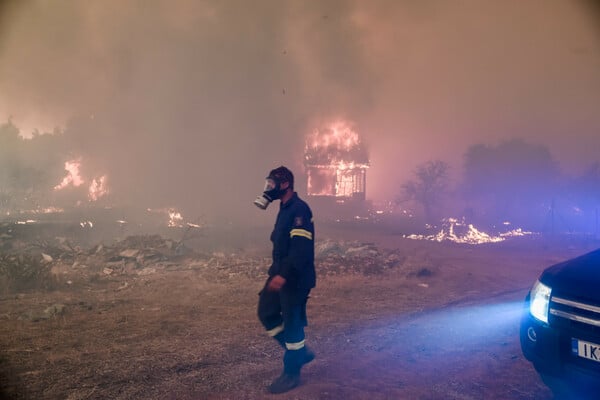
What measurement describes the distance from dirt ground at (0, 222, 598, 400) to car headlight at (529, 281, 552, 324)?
3.26 ft

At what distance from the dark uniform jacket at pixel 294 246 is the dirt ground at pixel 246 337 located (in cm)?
117

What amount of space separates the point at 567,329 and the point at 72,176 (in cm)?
6025

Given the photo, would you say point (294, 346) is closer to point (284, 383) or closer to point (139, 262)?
point (284, 383)

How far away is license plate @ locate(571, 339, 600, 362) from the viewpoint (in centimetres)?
273

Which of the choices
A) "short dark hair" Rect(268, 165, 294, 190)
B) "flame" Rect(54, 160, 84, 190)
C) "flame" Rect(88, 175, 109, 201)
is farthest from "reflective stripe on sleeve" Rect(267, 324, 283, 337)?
"flame" Rect(54, 160, 84, 190)

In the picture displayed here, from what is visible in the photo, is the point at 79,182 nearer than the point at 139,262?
No

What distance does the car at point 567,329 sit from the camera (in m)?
2.77

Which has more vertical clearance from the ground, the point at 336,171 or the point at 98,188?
the point at 336,171

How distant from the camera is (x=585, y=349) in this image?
2799 mm

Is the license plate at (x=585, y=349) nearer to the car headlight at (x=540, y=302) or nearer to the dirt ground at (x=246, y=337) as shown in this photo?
the car headlight at (x=540, y=302)

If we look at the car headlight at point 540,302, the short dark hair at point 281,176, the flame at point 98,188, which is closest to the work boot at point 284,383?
the short dark hair at point 281,176

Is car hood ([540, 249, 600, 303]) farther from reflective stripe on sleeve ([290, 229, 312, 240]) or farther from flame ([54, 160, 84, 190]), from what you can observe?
flame ([54, 160, 84, 190])

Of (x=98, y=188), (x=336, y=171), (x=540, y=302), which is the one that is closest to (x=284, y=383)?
(x=540, y=302)

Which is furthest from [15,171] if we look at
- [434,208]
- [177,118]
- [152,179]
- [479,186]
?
[479,186]
